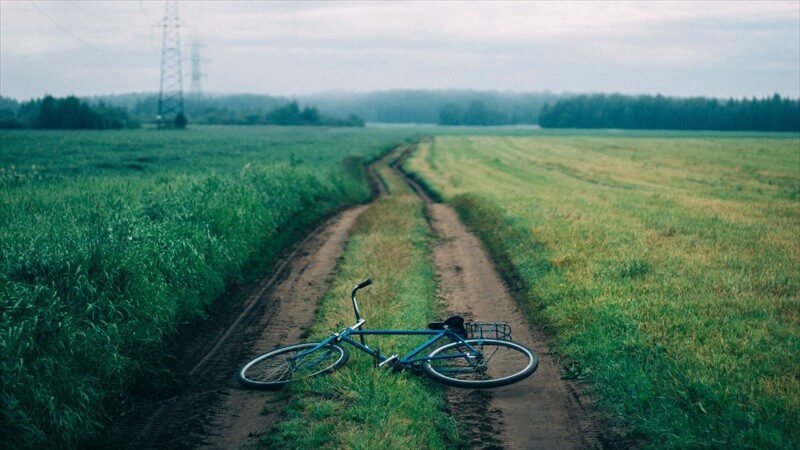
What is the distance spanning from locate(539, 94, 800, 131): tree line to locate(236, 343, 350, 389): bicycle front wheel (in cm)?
13946

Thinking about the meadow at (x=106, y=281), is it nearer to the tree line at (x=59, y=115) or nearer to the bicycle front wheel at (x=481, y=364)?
the bicycle front wheel at (x=481, y=364)

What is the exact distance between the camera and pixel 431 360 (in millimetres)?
8234

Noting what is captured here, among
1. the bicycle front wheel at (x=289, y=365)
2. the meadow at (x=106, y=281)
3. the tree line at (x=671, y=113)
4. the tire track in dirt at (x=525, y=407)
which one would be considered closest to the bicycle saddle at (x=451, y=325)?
the tire track in dirt at (x=525, y=407)

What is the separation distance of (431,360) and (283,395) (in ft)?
6.87

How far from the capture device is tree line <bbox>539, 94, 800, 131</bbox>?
124 metres

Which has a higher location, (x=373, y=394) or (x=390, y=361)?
(x=390, y=361)

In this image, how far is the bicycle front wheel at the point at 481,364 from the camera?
297 inches

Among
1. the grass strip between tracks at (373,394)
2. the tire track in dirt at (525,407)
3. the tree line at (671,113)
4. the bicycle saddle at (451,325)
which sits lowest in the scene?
the tire track in dirt at (525,407)

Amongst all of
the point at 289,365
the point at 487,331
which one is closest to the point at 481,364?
the point at 487,331

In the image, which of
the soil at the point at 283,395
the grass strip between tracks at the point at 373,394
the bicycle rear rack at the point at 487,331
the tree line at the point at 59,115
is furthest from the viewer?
the tree line at the point at 59,115

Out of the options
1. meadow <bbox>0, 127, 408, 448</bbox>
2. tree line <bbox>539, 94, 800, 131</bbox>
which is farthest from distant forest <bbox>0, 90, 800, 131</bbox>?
meadow <bbox>0, 127, 408, 448</bbox>

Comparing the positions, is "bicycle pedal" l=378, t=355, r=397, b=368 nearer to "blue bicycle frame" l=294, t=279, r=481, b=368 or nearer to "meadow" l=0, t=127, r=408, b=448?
"blue bicycle frame" l=294, t=279, r=481, b=368

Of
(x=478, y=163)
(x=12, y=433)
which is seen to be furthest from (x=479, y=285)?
(x=478, y=163)

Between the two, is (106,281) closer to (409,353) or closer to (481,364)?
(409,353)
